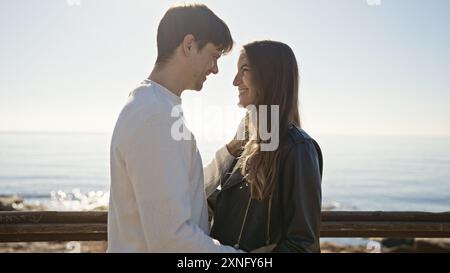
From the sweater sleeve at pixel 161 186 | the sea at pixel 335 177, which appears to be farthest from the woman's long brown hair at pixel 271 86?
the sea at pixel 335 177

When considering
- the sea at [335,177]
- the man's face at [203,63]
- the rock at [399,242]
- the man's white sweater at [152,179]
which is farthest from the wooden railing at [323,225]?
the sea at [335,177]

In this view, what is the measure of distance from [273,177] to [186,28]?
2.58 feet

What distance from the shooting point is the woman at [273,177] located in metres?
2.19

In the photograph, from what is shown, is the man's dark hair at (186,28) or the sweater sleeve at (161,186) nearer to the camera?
the sweater sleeve at (161,186)

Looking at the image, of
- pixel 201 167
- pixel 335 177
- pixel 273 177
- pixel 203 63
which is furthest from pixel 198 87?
pixel 335 177

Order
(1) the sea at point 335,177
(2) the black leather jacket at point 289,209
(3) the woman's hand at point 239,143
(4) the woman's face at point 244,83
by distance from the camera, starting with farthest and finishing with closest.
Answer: (1) the sea at point 335,177 < (3) the woman's hand at point 239,143 < (4) the woman's face at point 244,83 < (2) the black leather jacket at point 289,209

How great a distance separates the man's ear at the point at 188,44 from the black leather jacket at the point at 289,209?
2.00 ft

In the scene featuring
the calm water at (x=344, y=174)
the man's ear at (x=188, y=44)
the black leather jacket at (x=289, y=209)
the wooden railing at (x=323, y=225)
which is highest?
the man's ear at (x=188, y=44)

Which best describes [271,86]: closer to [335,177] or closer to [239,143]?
[239,143]

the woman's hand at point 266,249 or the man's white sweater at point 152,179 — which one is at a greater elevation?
the man's white sweater at point 152,179

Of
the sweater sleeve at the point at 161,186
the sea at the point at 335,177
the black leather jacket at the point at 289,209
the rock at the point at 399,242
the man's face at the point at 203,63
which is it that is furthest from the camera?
the sea at the point at 335,177

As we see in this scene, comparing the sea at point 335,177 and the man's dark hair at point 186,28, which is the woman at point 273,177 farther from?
the sea at point 335,177

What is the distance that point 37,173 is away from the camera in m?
44.3
